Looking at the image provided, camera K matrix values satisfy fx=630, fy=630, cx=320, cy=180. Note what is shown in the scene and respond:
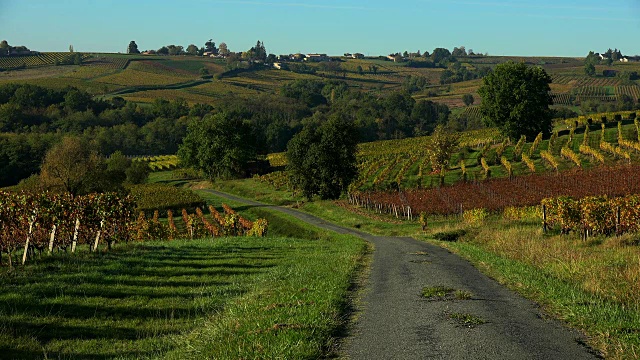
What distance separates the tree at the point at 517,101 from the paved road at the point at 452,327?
87.3 m

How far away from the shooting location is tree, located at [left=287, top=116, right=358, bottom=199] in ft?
263

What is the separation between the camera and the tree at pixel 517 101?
101062 mm

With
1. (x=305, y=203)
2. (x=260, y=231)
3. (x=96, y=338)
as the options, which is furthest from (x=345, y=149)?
(x=96, y=338)

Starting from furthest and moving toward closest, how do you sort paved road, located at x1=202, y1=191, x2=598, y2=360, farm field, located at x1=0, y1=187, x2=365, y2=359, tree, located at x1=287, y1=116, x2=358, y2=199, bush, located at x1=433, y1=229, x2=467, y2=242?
1. tree, located at x1=287, y1=116, x2=358, y2=199
2. bush, located at x1=433, y1=229, x2=467, y2=242
3. farm field, located at x1=0, y1=187, x2=365, y2=359
4. paved road, located at x1=202, y1=191, x2=598, y2=360

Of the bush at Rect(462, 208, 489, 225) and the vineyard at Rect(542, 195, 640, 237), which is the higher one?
the vineyard at Rect(542, 195, 640, 237)

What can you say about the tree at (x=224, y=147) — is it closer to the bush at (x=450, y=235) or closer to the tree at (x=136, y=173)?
the tree at (x=136, y=173)

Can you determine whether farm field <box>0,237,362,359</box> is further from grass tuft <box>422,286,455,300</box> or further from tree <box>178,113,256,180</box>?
tree <box>178,113,256,180</box>

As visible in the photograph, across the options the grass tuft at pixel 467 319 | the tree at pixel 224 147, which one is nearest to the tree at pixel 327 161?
the tree at pixel 224 147

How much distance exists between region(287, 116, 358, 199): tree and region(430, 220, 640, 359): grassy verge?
161ft

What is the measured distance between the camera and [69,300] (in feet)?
52.2

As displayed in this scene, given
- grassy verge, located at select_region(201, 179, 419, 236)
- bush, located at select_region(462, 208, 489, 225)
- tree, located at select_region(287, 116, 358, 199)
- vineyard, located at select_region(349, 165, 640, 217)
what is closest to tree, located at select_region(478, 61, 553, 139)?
vineyard, located at select_region(349, 165, 640, 217)

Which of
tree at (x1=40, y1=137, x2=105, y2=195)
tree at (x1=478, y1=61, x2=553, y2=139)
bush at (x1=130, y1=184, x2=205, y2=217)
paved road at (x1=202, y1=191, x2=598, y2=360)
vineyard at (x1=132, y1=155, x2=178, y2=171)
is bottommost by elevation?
vineyard at (x1=132, y1=155, x2=178, y2=171)

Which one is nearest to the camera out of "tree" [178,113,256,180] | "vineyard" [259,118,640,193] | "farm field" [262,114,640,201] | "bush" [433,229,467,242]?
"bush" [433,229,467,242]

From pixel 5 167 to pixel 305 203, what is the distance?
75.5 m
